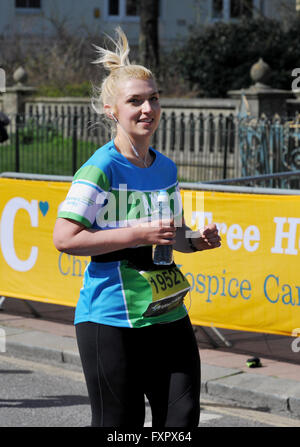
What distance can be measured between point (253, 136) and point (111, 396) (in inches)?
525

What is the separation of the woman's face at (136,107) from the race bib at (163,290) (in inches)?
23.0

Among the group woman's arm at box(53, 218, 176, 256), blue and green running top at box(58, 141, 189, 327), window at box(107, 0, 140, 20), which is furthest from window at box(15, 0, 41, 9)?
woman's arm at box(53, 218, 176, 256)

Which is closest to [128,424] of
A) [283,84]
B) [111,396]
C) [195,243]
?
[111,396]

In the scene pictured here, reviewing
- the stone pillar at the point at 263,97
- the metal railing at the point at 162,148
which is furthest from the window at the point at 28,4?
the stone pillar at the point at 263,97

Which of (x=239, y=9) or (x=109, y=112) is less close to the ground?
(x=239, y=9)

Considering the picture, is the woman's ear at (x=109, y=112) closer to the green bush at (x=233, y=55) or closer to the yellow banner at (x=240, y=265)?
the yellow banner at (x=240, y=265)

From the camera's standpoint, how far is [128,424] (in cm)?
360

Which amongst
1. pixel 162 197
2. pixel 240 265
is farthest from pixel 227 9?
pixel 162 197

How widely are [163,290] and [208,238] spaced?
0.38m

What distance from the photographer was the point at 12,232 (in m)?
8.27

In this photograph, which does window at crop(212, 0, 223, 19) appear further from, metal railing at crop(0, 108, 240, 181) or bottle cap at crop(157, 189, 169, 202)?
bottle cap at crop(157, 189, 169, 202)

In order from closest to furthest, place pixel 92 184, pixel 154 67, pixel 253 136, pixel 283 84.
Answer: pixel 92 184, pixel 253 136, pixel 283 84, pixel 154 67

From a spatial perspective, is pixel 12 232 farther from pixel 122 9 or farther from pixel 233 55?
pixel 122 9
